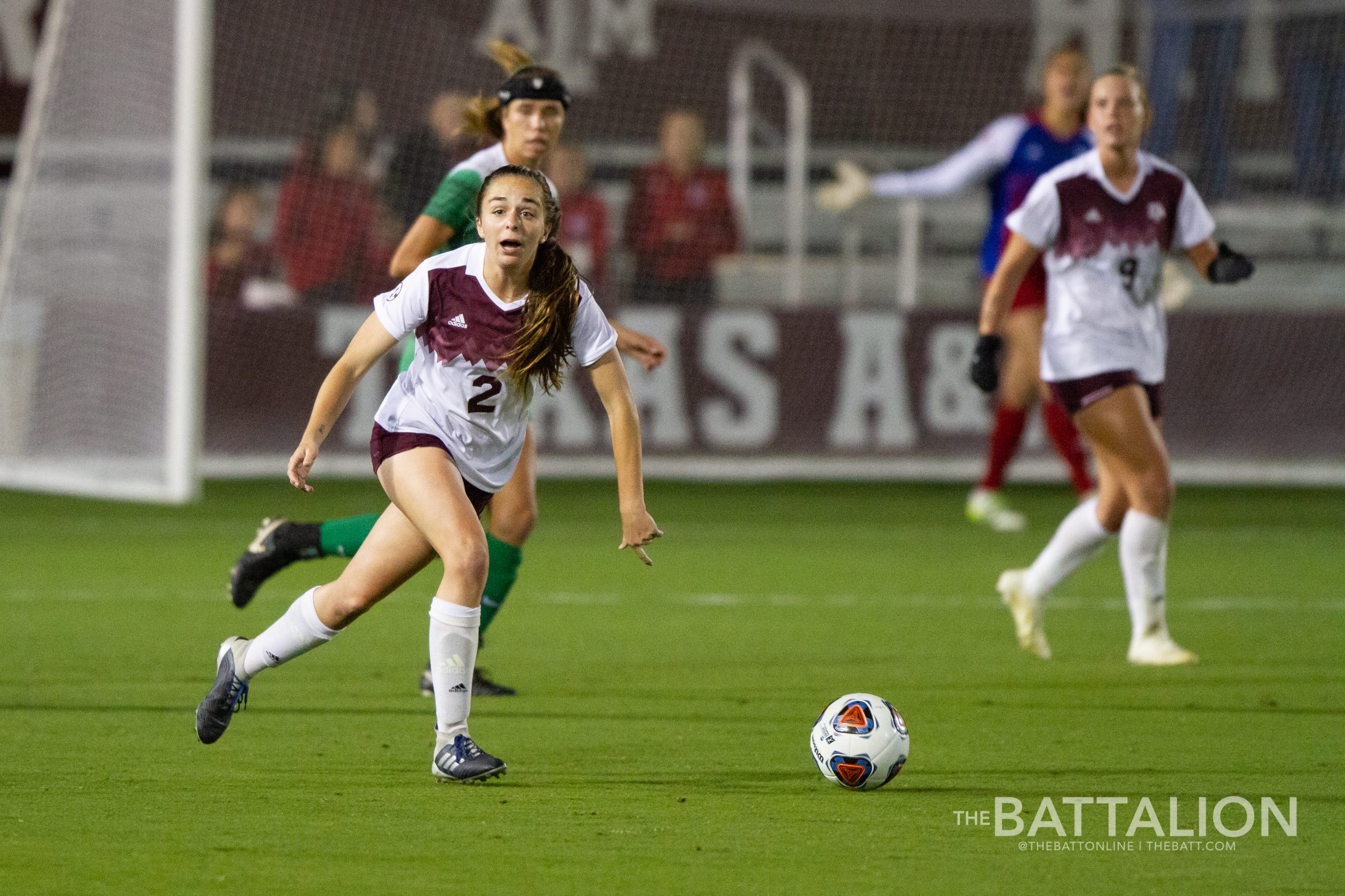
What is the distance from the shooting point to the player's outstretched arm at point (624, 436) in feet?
16.7

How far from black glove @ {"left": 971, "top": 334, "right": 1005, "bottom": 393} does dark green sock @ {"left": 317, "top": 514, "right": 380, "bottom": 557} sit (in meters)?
2.25

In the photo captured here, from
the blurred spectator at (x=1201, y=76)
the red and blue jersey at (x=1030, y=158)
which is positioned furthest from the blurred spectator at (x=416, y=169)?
the blurred spectator at (x=1201, y=76)

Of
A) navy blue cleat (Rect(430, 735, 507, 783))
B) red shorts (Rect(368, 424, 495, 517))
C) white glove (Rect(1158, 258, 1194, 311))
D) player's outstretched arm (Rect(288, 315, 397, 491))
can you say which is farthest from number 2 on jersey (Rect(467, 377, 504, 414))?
white glove (Rect(1158, 258, 1194, 311))

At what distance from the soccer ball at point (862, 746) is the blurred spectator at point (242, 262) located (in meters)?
9.99

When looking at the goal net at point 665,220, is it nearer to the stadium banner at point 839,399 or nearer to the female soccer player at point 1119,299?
the stadium banner at point 839,399

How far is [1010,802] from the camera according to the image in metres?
4.90

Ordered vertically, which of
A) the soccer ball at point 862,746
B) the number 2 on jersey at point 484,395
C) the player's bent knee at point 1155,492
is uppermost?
the number 2 on jersey at point 484,395

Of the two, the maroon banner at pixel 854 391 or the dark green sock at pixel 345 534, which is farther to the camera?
the maroon banner at pixel 854 391

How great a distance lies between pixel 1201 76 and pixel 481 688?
39.5ft

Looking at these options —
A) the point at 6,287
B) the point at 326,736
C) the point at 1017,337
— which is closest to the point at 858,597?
the point at 1017,337

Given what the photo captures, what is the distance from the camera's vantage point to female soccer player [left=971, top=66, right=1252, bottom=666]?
711 cm

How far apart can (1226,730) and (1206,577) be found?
13.5ft

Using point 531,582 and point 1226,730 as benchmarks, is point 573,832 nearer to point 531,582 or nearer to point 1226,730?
point 1226,730

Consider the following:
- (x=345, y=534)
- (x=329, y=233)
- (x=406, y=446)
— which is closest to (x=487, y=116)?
(x=345, y=534)
